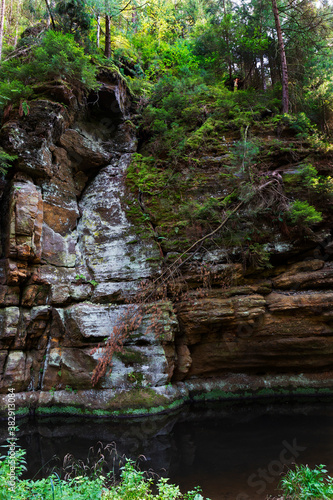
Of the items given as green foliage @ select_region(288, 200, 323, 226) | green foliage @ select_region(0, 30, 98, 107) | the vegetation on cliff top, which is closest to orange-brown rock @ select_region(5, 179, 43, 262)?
the vegetation on cliff top

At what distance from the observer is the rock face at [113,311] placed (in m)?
7.75

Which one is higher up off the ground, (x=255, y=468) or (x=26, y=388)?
(x=26, y=388)

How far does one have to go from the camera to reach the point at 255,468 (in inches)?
205

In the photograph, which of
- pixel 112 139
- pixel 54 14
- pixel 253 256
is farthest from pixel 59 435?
pixel 54 14

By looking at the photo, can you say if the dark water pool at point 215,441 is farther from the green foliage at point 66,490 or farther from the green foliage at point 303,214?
the green foliage at point 303,214

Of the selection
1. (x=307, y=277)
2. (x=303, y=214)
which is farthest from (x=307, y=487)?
(x=303, y=214)

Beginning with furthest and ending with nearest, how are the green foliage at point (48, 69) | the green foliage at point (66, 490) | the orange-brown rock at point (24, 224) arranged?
1. the green foliage at point (48, 69)
2. the orange-brown rock at point (24, 224)
3. the green foliage at point (66, 490)

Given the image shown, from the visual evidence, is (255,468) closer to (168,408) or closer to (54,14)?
(168,408)

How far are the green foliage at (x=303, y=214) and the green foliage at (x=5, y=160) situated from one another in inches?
300

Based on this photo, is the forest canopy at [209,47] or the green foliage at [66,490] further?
the forest canopy at [209,47]

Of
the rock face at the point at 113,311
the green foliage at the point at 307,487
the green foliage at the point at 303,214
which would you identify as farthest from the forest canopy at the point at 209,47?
the green foliage at the point at 307,487

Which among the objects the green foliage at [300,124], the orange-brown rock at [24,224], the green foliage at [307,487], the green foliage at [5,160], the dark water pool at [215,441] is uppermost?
the green foliage at [300,124]

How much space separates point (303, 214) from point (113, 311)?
570 centimetres

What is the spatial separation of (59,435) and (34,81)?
391 inches
